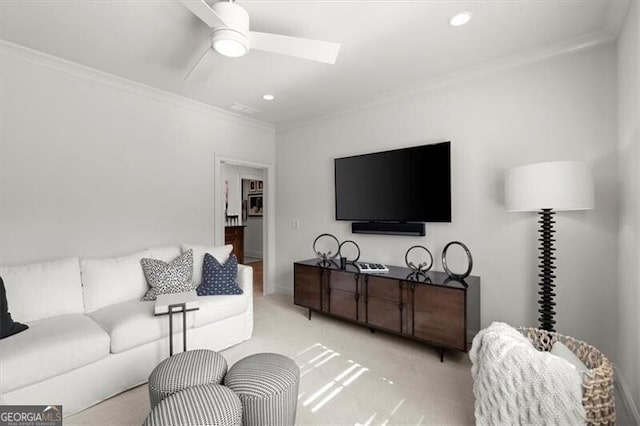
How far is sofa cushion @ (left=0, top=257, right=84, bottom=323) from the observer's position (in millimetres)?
2127

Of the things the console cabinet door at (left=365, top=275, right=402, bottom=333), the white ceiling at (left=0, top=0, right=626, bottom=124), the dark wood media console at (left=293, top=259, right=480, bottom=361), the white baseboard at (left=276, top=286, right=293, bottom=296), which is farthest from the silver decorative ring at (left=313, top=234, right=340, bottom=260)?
the white ceiling at (left=0, top=0, right=626, bottom=124)

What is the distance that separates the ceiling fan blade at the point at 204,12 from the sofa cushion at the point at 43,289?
2.17 metres

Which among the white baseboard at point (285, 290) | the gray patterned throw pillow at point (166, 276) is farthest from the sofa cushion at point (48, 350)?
the white baseboard at point (285, 290)

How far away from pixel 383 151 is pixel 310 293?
1.83m

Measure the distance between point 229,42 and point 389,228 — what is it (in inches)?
93.5

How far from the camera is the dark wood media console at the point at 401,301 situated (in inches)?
96.4

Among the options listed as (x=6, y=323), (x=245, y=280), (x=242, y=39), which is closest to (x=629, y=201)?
(x=242, y=39)

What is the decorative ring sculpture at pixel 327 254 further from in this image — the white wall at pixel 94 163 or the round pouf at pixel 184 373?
the round pouf at pixel 184 373

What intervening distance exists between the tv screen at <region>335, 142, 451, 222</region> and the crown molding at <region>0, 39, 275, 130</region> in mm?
1783

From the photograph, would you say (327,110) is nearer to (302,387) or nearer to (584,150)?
(584,150)

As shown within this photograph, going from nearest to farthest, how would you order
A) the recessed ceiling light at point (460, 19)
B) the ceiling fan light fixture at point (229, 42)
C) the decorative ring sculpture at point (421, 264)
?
the ceiling fan light fixture at point (229, 42)
the recessed ceiling light at point (460, 19)
the decorative ring sculpture at point (421, 264)

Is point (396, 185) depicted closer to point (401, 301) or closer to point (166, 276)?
point (401, 301)

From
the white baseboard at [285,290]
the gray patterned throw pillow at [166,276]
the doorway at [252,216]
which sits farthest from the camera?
the doorway at [252,216]

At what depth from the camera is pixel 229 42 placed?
1790 mm
